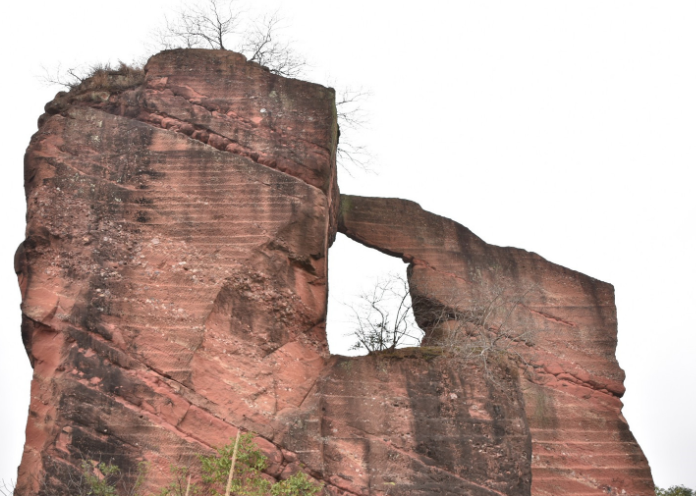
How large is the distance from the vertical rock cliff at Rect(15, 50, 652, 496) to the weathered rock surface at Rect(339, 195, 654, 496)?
0.32 ft

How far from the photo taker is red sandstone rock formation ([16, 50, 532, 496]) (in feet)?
29.2

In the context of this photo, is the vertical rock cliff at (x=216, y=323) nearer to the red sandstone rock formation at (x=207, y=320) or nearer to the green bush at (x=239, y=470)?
the red sandstone rock formation at (x=207, y=320)

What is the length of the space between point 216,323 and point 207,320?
12 cm

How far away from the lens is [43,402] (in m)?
8.87

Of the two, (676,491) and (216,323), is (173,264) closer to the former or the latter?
(216,323)

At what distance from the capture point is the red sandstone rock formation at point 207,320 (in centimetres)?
891

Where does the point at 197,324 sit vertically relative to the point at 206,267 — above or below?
below

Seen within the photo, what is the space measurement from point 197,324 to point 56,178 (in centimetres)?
278

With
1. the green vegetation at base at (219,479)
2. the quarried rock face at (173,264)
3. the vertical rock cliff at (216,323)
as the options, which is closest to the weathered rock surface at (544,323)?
the vertical rock cliff at (216,323)

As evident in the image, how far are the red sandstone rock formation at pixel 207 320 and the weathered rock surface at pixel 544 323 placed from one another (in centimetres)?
273

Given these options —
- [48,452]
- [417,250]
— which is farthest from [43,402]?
[417,250]

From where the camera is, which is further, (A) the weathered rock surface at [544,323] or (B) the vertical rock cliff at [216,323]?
(A) the weathered rock surface at [544,323]

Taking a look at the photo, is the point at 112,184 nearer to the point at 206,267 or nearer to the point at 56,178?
the point at 56,178

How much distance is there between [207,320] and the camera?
9445mm
